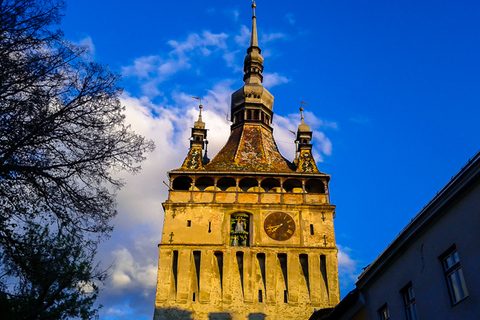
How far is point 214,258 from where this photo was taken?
95.4 ft

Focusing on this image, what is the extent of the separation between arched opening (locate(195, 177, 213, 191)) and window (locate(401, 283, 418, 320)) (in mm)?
21551

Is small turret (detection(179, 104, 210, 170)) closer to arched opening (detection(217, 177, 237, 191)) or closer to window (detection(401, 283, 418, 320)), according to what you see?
arched opening (detection(217, 177, 237, 191))

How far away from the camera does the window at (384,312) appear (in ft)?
41.1

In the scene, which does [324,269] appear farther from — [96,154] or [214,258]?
[96,154]

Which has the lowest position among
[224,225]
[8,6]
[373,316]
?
[373,316]

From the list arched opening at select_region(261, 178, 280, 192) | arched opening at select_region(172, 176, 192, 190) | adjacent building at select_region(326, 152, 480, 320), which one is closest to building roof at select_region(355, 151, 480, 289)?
adjacent building at select_region(326, 152, 480, 320)

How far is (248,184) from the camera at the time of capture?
32969 millimetres

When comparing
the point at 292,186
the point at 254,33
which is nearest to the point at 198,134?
the point at 292,186

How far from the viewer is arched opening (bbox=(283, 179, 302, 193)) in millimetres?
32844

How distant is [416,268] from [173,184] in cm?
2318

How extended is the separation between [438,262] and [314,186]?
23.1 metres

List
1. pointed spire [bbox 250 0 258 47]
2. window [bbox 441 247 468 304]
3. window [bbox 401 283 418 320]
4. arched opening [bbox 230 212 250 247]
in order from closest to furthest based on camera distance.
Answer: window [bbox 441 247 468 304] < window [bbox 401 283 418 320] < arched opening [bbox 230 212 250 247] < pointed spire [bbox 250 0 258 47]

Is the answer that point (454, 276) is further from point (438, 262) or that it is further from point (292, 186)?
point (292, 186)

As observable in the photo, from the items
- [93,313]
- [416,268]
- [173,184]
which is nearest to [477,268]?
[416,268]
